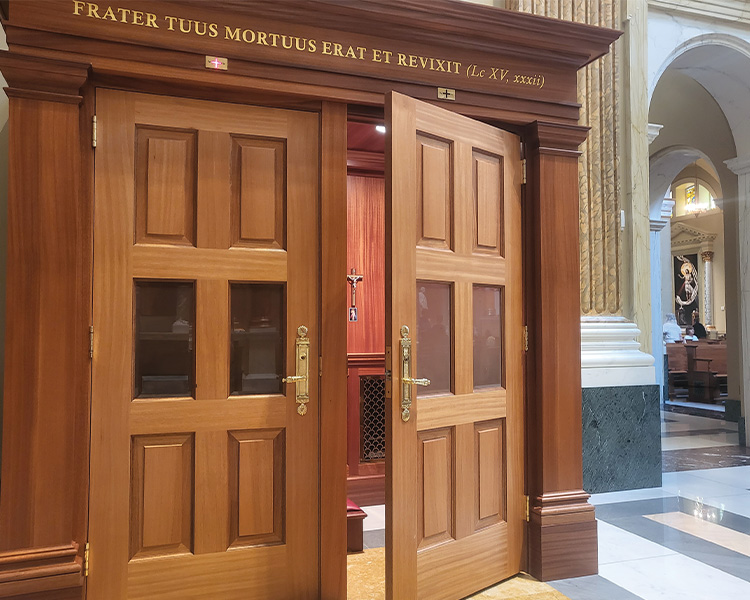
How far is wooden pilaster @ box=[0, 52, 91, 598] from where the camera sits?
2512 mm

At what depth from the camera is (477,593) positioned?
3.18 metres

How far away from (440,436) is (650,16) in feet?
15.1

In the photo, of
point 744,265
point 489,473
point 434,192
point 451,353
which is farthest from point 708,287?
point 434,192

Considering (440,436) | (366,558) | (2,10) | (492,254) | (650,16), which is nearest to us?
(2,10)

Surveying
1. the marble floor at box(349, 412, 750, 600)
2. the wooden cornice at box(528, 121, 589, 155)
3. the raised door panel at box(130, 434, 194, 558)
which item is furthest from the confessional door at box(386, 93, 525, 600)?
the raised door panel at box(130, 434, 194, 558)

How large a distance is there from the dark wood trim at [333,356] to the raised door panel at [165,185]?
0.62m

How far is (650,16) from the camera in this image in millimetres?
5617

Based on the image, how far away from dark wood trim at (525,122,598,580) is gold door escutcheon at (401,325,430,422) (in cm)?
100

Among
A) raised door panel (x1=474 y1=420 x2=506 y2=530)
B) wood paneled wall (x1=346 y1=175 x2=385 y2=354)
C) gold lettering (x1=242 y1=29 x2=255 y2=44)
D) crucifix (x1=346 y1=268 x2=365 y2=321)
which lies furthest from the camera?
wood paneled wall (x1=346 y1=175 x2=385 y2=354)

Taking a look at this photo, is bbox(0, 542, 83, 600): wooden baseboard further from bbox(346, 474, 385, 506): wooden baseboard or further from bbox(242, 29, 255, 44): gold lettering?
bbox(346, 474, 385, 506): wooden baseboard

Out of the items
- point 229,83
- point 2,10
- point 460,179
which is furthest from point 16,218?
point 460,179

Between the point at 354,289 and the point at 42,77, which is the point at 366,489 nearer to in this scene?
the point at 354,289

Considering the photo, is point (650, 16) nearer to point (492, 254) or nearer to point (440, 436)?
point (492, 254)

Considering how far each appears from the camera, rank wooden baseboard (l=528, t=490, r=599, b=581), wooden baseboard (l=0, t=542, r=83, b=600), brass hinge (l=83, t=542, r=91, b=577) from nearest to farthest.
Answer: wooden baseboard (l=0, t=542, r=83, b=600), brass hinge (l=83, t=542, r=91, b=577), wooden baseboard (l=528, t=490, r=599, b=581)
